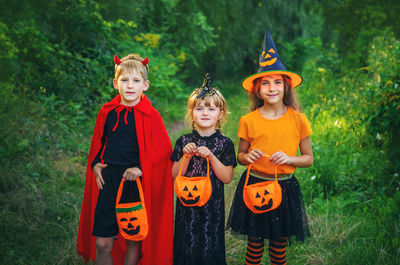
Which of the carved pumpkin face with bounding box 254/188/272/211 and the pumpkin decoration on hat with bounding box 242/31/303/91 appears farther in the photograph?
the pumpkin decoration on hat with bounding box 242/31/303/91

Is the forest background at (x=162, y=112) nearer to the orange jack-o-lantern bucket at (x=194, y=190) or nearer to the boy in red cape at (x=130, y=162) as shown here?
the boy in red cape at (x=130, y=162)

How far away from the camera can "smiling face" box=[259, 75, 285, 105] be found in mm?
2637

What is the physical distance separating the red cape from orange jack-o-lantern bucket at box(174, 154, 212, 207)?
1.55 feet

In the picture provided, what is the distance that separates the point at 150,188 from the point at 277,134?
108cm

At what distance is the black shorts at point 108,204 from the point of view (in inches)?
108

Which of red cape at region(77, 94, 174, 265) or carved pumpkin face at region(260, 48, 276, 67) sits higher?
carved pumpkin face at region(260, 48, 276, 67)

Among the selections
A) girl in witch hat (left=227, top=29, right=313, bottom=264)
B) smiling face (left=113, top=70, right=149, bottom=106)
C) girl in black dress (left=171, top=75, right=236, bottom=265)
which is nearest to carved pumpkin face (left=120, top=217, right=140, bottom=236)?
girl in black dress (left=171, top=75, right=236, bottom=265)

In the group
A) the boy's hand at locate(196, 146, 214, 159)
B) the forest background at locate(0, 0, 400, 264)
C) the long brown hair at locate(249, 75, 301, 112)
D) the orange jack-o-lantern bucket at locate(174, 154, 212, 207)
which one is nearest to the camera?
the orange jack-o-lantern bucket at locate(174, 154, 212, 207)

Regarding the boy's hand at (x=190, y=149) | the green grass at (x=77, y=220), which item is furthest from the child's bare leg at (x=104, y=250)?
the boy's hand at (x=190, y=149)

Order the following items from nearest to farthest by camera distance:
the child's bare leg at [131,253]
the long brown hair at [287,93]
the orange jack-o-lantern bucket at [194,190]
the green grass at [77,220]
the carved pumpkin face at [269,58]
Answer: the orange jack-o-lantern bucket at [194,190]
the carved pumpkin face at [269,58]
the long brown hair at [287,93]
the child's bare leg at [131,253]
the green grass at [77,220]

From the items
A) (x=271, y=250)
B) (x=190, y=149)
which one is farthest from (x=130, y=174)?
(x=271, y=250)

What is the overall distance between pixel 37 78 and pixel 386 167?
17.2 feet

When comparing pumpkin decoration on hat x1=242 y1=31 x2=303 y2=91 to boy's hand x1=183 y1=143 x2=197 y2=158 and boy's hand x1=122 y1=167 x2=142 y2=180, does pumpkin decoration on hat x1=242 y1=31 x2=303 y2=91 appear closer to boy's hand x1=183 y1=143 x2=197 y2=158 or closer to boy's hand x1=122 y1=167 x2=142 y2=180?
boy's hand x1=183 y1=143 x2=197 y2=158

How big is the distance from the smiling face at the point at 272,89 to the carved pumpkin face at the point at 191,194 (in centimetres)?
80
